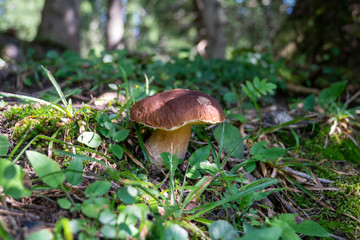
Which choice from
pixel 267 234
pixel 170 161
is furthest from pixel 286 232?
pixel 170 161

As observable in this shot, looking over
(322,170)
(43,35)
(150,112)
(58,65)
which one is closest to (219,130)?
(150,112)

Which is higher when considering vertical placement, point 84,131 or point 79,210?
point 84,131

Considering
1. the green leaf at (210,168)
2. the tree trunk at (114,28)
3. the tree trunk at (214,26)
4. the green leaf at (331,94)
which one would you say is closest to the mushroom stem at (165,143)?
the green leaf at (210,168)

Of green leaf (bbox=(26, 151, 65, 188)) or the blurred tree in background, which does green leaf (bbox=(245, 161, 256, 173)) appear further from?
the blurred tree in background

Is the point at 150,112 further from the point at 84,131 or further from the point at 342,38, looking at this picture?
the point at 342,38

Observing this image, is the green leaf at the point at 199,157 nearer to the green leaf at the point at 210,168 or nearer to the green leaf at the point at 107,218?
the green leaf at the point at 210,168

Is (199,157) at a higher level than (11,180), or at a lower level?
lower

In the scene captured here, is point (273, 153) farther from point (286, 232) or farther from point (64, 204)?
point (64, 204)

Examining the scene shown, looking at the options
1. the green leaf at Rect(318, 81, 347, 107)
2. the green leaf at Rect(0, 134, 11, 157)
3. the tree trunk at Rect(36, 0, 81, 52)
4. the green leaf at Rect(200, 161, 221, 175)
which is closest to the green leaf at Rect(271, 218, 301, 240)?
the green leaf at Rect(200, 161, 221, 175)
